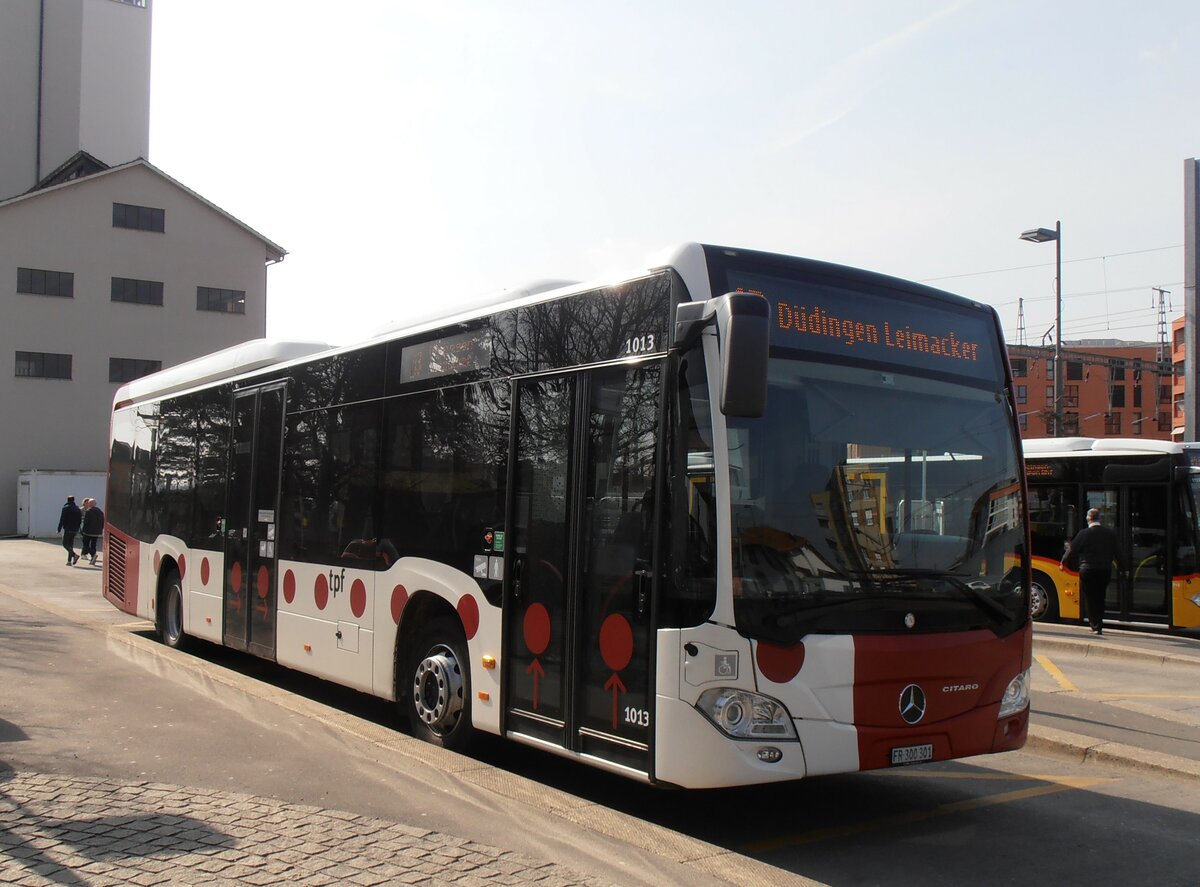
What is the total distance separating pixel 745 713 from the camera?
572 centimetres

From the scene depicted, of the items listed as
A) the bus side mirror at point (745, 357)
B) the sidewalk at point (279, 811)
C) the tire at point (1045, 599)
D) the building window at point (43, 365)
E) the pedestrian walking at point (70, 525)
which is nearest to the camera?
the sidewalk at point (279, 811)

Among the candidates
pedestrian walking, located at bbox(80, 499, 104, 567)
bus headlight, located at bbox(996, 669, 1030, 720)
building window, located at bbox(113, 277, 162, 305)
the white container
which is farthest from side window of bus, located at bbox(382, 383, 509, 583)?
building window, located at bbox(113, 277, 162, 305)

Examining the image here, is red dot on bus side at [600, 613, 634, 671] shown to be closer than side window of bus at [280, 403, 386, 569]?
Yes

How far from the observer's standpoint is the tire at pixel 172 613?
1315 cm

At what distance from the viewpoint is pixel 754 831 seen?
6.46 m

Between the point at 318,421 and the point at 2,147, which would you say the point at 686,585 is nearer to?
the point at 318,421

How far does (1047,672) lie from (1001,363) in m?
7.28

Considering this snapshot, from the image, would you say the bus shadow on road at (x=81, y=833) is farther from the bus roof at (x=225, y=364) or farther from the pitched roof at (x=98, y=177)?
the pitched roof at (x=98, y=177)

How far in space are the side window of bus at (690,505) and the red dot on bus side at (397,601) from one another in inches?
119

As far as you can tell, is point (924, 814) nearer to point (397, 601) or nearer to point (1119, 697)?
point (397, 601)

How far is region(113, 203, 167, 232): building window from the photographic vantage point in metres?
49.7

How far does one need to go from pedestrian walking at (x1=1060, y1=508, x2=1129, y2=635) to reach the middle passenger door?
39.4ft

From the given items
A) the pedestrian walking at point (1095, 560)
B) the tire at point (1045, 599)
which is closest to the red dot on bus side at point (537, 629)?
the pedestrian walking at point (1095, 560)

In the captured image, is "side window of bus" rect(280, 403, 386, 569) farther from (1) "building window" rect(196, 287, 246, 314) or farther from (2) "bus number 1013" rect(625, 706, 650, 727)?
(1) "building window" rect(196, 287, 246, 314)
